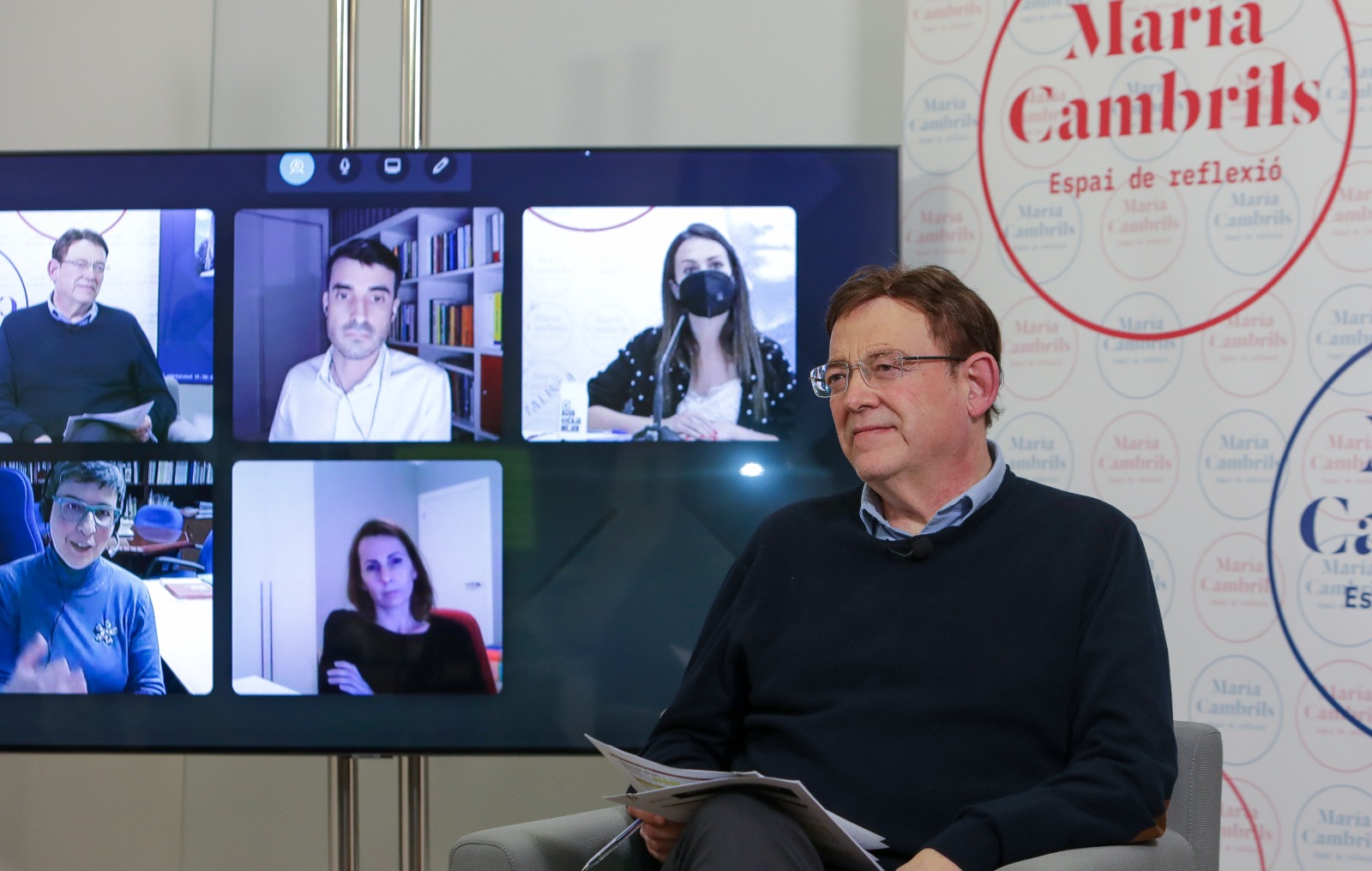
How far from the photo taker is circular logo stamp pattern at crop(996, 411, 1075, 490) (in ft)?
8.17

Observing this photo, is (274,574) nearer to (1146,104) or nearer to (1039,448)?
(1039,448)

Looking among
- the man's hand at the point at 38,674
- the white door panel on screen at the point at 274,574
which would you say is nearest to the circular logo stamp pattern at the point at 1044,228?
the white door panel on screen at the point at 274,574

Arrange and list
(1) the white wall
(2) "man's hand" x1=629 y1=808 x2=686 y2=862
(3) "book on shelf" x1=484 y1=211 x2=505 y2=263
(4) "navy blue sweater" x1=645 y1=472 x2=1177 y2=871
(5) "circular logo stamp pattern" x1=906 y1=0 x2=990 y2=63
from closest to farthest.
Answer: (4) "navy blue sweater" x1=645 y1=472 x2=1177 y2=871
(2) "man's hand" x1=629 y1=808 x2=686 y2=862
(3) "book on shelf" x1=484 y1=211 x2=505 y2=263
(5) "circular logo stamp pattern" x1=906 y1=0 x2=990 y2=63
(1) the white wall

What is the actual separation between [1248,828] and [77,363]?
8.02 feet

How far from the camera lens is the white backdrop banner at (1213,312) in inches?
89.6

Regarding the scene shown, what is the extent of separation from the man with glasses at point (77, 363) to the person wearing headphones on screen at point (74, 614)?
12 centimetres

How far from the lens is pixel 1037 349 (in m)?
2.51

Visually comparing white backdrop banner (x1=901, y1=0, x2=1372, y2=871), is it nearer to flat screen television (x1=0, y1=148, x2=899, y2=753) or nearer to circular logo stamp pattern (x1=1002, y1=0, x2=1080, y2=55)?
circular logo stamp pattern (x1=1002, y1=0, x2=1080, y2=55)

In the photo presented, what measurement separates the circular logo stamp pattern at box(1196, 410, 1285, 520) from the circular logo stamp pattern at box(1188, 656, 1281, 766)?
0.29 m

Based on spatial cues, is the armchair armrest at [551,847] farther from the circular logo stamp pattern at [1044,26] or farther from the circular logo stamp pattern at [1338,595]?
the circular logo stamp pattern at [1044,26]

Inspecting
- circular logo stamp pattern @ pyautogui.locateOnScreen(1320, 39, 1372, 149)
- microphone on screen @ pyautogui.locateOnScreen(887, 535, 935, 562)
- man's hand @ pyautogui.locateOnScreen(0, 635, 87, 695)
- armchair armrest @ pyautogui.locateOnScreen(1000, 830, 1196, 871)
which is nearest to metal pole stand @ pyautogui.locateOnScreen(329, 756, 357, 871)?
man's hand @ pyautogui.locateOnScreen(0, 635, 87, 695)

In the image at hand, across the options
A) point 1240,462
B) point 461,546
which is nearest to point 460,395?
point 461,546

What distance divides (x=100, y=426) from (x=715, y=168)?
4.34 ft

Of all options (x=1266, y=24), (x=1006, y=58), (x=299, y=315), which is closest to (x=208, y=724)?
(x=299, y=315)
